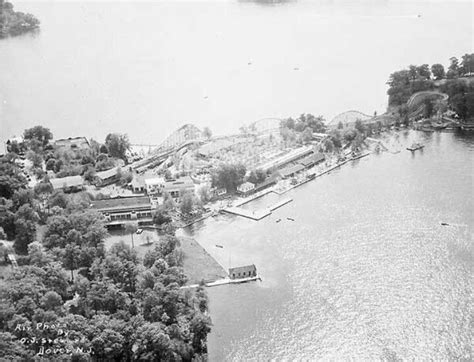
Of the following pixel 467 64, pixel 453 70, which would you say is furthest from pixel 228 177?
pixel 467 64

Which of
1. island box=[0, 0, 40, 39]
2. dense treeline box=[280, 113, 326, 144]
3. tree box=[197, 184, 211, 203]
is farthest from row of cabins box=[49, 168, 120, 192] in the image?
island box=[0, 0, 40, 39]

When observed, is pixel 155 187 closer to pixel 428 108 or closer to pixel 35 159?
pixel 35 159

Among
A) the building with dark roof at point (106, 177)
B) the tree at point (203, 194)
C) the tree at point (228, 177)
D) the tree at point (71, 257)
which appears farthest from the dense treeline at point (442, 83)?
the tree at point (71, 257)

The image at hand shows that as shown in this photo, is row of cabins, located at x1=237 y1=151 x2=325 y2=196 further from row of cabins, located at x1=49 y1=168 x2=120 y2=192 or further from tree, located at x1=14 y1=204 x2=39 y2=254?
tree, located at x1=14 y1=204 x2=39 y2=254

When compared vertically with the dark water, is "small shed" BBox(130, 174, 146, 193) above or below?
above

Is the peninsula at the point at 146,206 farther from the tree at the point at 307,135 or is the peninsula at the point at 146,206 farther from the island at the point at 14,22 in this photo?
the island at the point at 14,22
